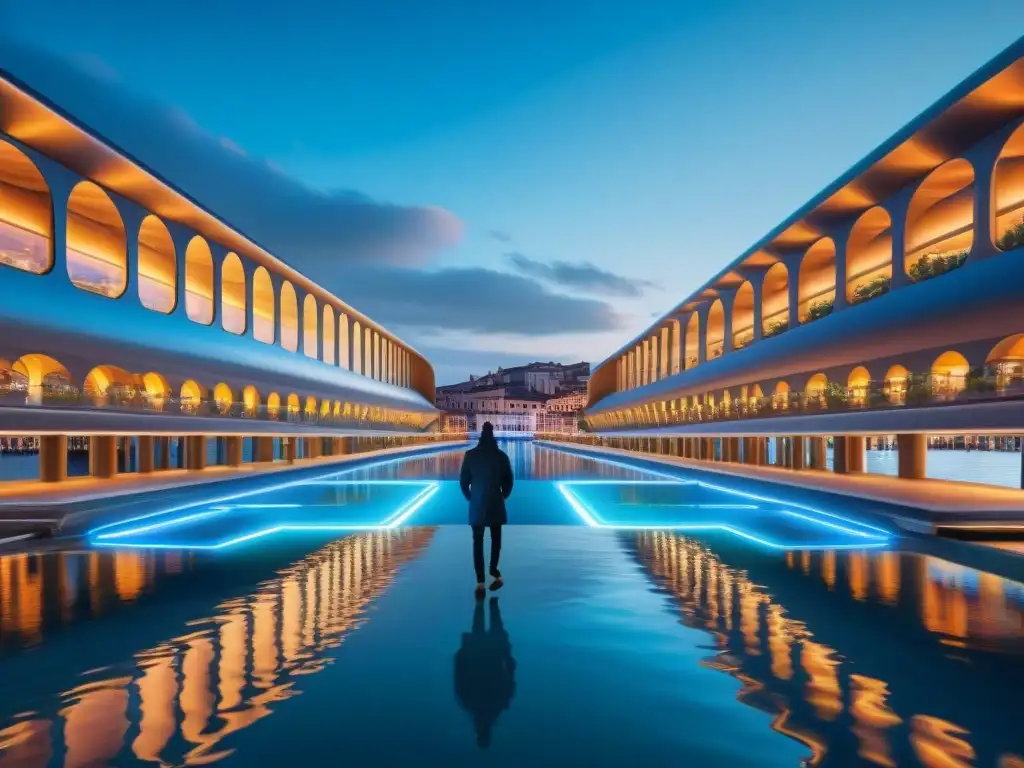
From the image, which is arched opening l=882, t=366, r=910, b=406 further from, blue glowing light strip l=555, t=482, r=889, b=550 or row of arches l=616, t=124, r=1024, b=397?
blue glowing light strip l=555, t=482, r=889, b=550

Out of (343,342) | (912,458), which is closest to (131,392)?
(912,458)

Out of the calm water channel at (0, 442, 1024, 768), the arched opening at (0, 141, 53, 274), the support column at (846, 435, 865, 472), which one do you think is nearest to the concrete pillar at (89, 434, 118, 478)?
the arched opening at (0, 141, 53, 274)

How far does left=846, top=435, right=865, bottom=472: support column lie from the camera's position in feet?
99.0

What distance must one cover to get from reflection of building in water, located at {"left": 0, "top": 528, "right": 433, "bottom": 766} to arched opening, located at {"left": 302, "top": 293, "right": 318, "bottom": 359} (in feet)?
141

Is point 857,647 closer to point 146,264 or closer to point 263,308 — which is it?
point 146,264

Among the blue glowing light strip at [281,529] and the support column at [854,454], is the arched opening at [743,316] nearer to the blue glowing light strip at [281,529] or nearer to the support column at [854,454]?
the support column at [854,454]

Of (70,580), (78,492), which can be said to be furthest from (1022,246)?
(78,492)

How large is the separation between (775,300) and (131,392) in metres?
31.1

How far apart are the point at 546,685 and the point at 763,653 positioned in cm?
167

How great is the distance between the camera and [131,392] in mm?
23375

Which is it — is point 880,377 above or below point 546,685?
above

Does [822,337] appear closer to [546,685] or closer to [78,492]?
[78,492]

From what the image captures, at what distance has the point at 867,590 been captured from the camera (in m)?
8.04

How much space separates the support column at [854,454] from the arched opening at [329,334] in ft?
115
